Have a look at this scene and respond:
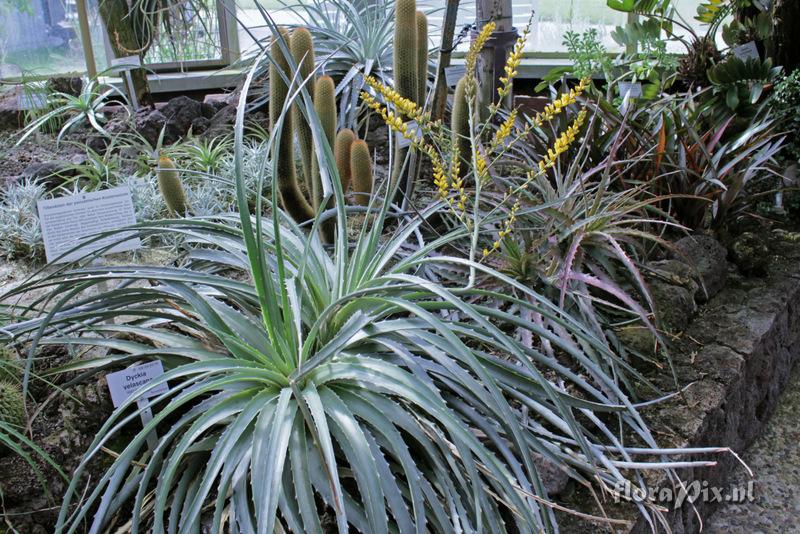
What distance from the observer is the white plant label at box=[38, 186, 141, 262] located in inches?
65.2

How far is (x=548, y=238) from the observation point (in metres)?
1.88

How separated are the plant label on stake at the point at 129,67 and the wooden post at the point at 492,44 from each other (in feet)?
6.23

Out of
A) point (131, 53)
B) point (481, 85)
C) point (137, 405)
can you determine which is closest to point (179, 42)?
point (131, 53)

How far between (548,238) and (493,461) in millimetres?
913

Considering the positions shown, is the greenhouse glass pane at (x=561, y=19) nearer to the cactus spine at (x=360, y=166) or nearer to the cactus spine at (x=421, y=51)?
the cactus spine at (x=421, y=51)

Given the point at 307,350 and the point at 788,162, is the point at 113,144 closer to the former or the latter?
the point at 307,350

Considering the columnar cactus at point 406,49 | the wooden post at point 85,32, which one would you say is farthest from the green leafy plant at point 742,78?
the wooden post at point 85,32

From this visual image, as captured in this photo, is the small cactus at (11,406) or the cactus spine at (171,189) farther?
the cactus spine at (171,189)

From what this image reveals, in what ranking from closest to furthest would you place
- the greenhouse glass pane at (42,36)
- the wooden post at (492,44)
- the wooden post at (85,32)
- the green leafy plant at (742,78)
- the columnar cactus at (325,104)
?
the columnar cactus at (325,104) < the wooden post at (492,44) < the green leafy plant at (742,78) < the wooden post at (85,32) < the greenhouse glass pane at (42,36)

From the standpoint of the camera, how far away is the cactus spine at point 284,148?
2.04 metres

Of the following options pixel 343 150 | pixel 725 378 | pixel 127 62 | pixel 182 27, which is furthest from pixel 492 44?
pixel 182 27

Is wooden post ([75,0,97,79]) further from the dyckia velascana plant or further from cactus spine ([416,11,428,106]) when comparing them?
the dyckia velascana plant

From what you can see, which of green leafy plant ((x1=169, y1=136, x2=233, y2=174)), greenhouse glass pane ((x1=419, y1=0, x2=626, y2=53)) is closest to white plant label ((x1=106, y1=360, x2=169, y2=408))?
green leafy plant ((x1=169, y1=136, x2=233, y2=174))

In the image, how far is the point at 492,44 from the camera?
7.58 feet
